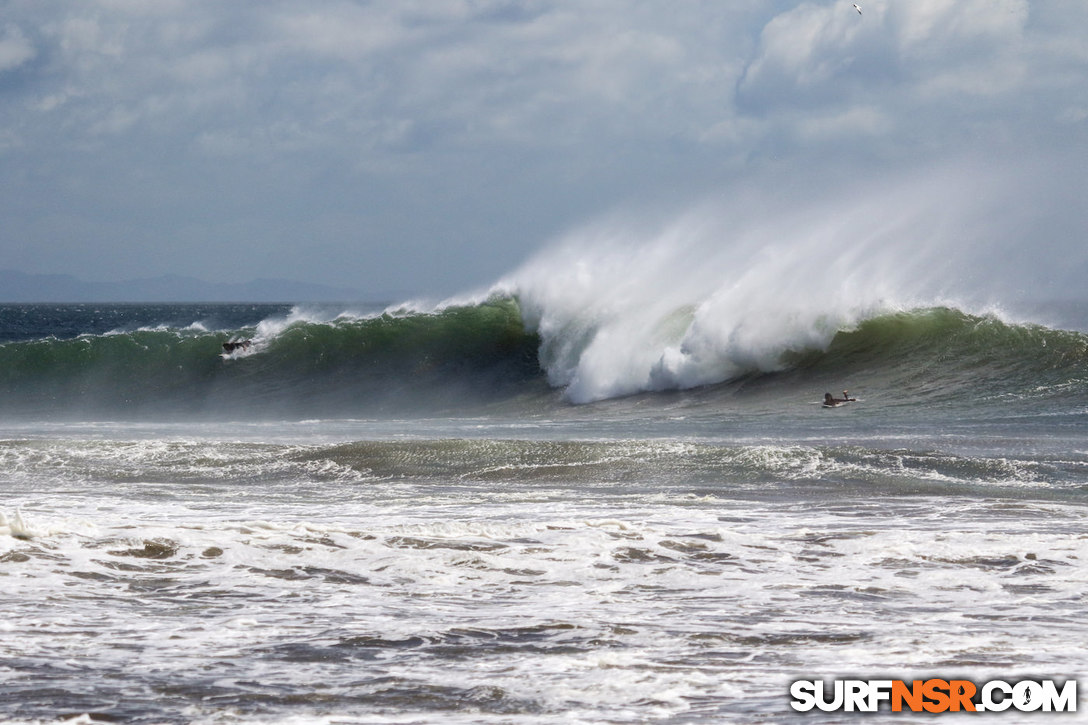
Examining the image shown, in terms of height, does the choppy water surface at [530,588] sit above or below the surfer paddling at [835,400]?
below

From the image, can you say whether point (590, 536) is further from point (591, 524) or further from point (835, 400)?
point (835, 400)

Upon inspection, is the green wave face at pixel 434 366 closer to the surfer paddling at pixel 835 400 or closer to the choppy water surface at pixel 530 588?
the surfer paddling at pixel 835 400

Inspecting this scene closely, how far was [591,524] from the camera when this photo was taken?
851 cm

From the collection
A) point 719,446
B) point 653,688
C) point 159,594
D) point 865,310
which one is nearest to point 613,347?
point 865,310

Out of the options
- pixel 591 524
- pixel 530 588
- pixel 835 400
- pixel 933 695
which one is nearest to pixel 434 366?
Result: pixel 835 400

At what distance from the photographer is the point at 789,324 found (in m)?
21.9

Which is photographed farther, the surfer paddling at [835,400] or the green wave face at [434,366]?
the green wave face at [434,366]

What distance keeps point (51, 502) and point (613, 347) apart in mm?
14103

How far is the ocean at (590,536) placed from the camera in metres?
4.85

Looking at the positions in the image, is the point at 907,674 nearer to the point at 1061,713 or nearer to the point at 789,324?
the point at 1061,713

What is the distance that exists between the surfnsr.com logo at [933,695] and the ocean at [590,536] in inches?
4.0

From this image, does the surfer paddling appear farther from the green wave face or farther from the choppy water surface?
the choppy water surface

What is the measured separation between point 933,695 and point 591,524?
4.15 meters

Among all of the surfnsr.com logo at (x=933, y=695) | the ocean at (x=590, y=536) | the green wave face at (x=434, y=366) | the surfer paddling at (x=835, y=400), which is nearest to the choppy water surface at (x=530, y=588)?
the ocean at (x=590, y=536)
